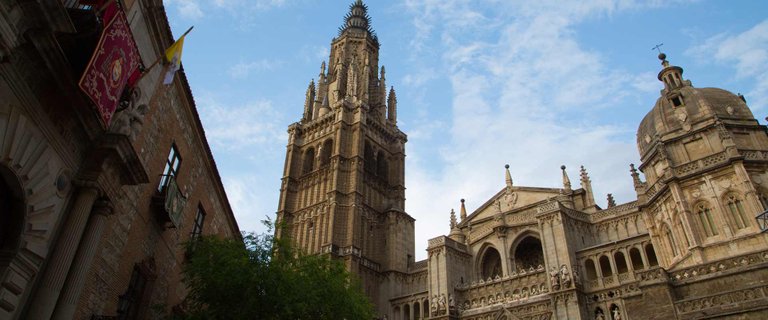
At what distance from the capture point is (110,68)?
11.0 m

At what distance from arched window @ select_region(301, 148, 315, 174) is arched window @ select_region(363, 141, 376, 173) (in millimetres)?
5737

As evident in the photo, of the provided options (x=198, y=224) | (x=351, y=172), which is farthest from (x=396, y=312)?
(x=198, y=224)

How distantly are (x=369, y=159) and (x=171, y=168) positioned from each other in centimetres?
3892

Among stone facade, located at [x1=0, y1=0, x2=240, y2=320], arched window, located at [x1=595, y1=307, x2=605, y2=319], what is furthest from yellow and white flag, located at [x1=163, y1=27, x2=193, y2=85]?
arched window, located at [x1=595, y1=307, x2=605, y2=319]

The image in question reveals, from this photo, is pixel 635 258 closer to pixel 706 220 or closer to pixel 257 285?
pixel 706 220

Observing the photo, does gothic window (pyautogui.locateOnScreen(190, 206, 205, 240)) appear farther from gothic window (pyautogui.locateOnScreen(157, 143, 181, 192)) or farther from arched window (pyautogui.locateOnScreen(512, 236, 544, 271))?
arched window (pyautogui.locateOnScreen(512, 236, 544, 271))

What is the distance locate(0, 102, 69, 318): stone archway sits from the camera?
945 centimetres

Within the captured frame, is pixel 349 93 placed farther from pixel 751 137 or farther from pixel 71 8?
pixel 71 8

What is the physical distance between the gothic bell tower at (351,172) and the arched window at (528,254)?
11.9 meters

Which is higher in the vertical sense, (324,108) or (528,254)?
(324,108)

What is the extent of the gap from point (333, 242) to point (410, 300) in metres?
8.25

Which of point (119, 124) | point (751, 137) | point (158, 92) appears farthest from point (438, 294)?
point (119, 124)

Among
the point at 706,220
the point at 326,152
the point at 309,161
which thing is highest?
the point at 326,152

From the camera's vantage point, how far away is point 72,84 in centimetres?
1061
